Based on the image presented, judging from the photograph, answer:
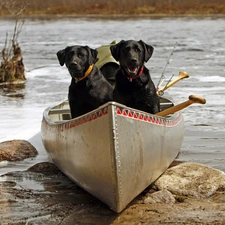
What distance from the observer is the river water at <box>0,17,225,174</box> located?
925cm

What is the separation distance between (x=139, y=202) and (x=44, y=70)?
42.7 ft

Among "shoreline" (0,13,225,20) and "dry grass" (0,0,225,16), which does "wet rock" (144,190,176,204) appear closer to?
"shoreline" (0,13,225,20)

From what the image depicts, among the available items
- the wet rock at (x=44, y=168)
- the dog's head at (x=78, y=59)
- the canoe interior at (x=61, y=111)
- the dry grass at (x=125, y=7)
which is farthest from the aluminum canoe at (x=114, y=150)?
the dry grass at (x=125, y=7)

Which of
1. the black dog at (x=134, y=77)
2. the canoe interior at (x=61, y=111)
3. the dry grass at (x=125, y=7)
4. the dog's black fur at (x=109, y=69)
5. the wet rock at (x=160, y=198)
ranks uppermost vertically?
the black dog at (x=134, y=77)

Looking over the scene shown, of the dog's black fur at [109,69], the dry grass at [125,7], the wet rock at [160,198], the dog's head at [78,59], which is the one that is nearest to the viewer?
the wet rock at [160,198]

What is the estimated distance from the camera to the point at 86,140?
5.92m

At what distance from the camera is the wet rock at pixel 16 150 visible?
820 centimetres

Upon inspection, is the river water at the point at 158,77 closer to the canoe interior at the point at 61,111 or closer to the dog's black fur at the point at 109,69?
the canoe interior at the point at 61,111

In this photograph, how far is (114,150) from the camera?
5.56 metres

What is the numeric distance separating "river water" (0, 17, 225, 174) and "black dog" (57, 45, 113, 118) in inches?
55.4

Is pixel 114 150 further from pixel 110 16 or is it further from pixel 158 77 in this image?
pixel 110 16

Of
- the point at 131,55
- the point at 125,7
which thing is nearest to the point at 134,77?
the point at 131,55

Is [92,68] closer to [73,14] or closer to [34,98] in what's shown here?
[34,98]

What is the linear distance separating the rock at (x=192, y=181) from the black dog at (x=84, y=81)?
3.82ft
